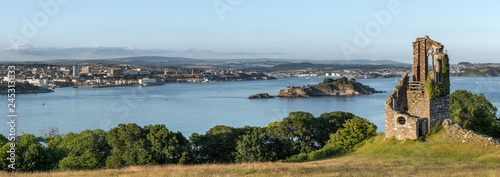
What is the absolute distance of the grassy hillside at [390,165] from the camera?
1139 centimetres

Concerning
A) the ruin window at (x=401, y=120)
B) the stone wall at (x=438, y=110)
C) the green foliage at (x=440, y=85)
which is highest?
the green foliage at (x=440, y=85)

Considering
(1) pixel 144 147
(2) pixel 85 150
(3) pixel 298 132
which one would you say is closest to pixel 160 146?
(1) pixel 144 147

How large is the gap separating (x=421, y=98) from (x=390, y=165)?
16.1 ft

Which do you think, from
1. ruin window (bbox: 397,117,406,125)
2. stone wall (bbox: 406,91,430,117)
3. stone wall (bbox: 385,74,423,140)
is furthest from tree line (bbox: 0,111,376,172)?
ruin window (bbox: 397,117,406,125)

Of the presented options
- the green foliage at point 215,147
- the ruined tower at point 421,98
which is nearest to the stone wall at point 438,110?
the ruined tower at point 421,98

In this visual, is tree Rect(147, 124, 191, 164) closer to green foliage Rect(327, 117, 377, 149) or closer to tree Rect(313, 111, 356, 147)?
green foliage Rect(327, 117, 377, 149)

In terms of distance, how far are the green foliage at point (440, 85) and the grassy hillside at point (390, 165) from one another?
1.61m

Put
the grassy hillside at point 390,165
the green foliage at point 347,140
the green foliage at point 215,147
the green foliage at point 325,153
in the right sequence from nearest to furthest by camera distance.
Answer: the grassy hillside at point 390,165
the green foliage at point 325,153
the green foliage at point 347,140
the green foliage at point 215,147

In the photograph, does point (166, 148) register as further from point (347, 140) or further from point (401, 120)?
point (401, 120)

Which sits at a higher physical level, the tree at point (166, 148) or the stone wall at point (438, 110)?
the stone wall at point (438, 110)

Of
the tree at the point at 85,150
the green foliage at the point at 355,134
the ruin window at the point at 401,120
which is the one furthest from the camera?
the tree at the point at 85,150

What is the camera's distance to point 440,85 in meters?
16.7

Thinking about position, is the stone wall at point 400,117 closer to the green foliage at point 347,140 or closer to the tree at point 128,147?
the green foliage at point 347,140

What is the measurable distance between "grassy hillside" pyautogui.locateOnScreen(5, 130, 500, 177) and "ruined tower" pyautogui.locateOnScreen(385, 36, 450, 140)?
52 centimetres
